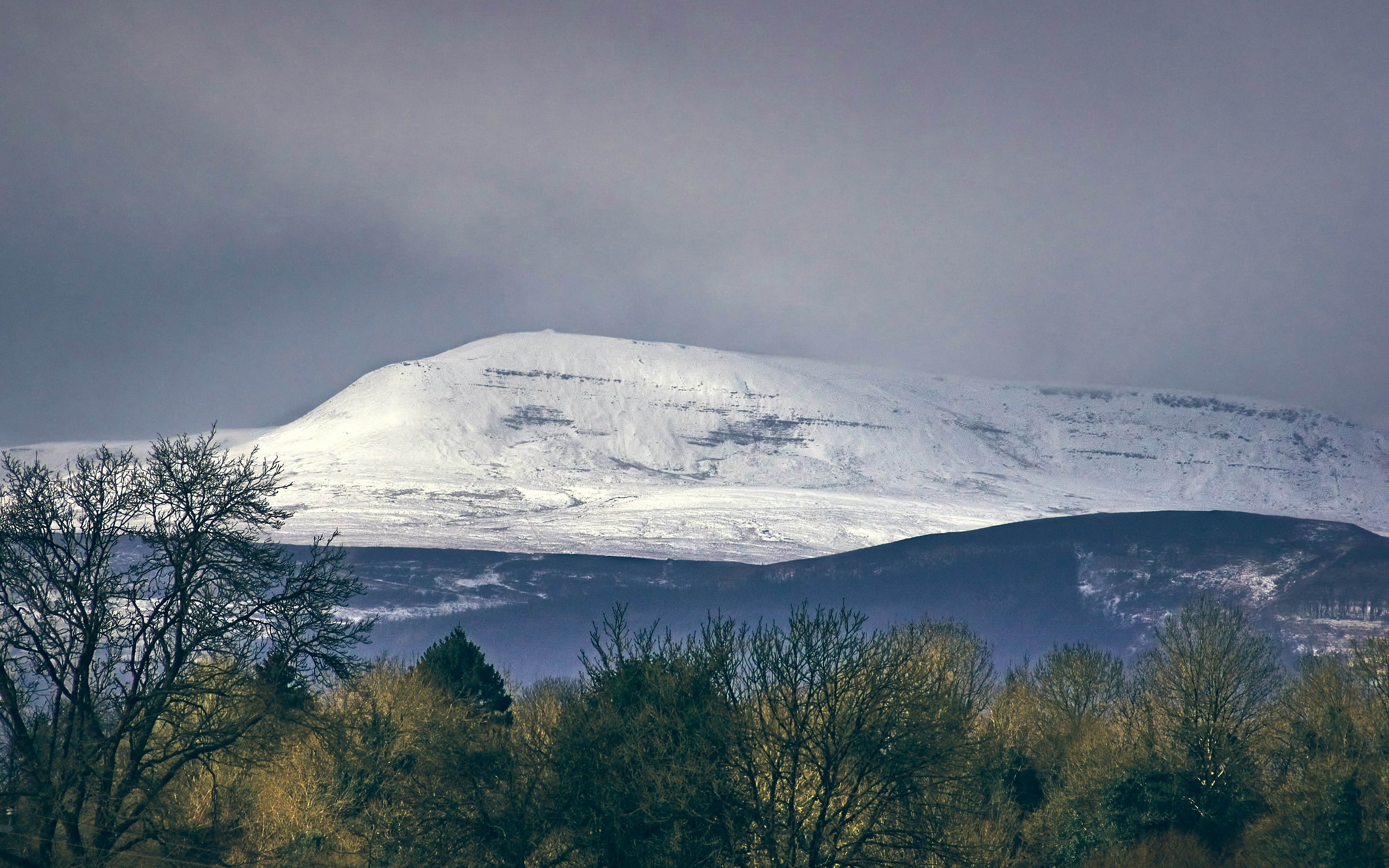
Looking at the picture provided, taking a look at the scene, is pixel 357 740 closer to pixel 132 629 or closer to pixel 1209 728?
pixel 132 629

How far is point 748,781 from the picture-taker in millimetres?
29797

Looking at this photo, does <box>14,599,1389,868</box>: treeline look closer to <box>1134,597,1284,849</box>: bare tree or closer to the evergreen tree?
<box>1134,597,1284,849</box>: bare tree

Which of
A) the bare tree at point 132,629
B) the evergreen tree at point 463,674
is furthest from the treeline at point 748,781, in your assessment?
the evergreen tree at point 463,674

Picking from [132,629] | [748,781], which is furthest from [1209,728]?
[132,629]

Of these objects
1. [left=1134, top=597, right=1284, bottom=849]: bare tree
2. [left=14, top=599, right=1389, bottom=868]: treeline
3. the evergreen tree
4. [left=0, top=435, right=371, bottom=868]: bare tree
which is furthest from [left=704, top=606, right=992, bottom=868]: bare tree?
the evergreen tree

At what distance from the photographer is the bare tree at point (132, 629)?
968 inches

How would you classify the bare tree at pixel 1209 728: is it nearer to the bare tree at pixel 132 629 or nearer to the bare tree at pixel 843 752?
the bare tree at pixel 843 752

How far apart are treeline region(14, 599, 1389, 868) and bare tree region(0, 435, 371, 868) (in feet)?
3.63

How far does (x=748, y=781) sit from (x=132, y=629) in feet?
49.2

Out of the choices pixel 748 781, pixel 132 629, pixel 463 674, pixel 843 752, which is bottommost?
pixel 463 674

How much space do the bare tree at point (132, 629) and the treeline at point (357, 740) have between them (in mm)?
96

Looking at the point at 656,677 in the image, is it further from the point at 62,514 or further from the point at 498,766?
the point at 62,514

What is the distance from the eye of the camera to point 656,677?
31.1 meters

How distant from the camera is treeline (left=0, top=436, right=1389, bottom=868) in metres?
25.3
